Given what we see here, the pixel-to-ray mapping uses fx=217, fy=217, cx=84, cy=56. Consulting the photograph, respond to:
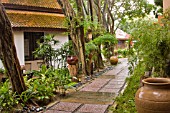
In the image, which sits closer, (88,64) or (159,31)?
(159,31)

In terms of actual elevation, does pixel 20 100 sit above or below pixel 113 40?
below

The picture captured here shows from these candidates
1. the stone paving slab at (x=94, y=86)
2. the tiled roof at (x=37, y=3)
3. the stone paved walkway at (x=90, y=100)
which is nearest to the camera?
the stone paved walkway at (x=90, y=100)

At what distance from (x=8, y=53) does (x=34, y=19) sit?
6.38m

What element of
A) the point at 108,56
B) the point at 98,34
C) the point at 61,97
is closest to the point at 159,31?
the point at 61,97

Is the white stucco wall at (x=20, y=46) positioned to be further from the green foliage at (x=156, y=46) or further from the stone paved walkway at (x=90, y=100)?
the green foliage at (x=156, y=46)

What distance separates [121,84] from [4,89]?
3881 mm

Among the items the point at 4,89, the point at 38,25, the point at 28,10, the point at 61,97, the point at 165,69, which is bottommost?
the point at 61,97

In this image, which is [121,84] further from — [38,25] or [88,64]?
[38,25]

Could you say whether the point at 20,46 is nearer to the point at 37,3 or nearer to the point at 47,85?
the point at 37,3

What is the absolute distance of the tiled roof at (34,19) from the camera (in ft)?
32.0

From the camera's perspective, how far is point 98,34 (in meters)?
10.9

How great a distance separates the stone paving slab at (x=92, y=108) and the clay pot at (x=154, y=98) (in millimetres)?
1550

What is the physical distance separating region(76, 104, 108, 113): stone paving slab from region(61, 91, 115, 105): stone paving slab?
27 centimetres

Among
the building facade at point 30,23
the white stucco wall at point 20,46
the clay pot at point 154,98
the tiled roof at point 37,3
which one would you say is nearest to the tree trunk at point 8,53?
the clay pot at point 154,98
